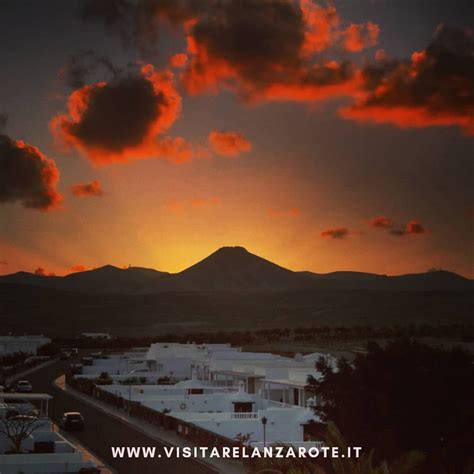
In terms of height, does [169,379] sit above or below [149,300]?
below

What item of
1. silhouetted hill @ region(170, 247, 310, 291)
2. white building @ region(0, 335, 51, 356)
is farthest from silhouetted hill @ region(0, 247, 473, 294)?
white building @ region(0, 335, 51, 356)

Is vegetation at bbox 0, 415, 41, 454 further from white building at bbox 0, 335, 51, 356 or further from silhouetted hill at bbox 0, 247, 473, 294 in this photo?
silhouetted hill at bbox 0, 247, 473, 294

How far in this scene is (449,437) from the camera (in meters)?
24.3

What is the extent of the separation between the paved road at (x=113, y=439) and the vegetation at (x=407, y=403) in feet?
14.1

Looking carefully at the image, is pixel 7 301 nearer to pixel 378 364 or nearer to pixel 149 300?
pixel 149 300

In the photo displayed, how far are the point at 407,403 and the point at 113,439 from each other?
1217cm

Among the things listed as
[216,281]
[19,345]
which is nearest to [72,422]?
[19,345]

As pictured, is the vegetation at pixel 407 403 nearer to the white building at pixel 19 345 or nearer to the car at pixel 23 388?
the car at pixel 23 388

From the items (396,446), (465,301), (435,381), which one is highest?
(465,301)

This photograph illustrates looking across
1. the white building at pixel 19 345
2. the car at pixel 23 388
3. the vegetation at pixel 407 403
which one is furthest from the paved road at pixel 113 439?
the white building at pixel 19 345

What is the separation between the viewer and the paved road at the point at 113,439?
1030 inches

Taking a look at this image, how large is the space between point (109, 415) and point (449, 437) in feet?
68.3

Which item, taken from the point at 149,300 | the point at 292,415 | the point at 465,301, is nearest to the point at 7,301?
the point at 149,300

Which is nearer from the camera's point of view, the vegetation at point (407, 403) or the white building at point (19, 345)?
the vegetation at point (407, 403)
